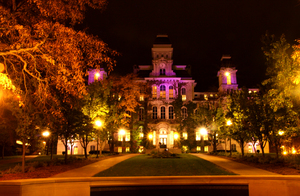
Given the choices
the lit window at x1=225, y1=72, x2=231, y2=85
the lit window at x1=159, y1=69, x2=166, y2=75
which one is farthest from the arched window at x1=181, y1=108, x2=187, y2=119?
the lit window at x1=225, y1=72, x2=231, y2=85

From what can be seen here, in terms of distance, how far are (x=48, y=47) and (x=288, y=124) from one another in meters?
16.6

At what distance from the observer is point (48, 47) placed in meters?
11.4

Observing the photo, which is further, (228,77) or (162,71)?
(228,77)

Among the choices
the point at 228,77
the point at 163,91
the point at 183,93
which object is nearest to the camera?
the point at 163,91

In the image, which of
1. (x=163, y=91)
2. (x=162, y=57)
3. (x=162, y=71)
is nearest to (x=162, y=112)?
(x=163, y=91)

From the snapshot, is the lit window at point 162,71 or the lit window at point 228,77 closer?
the lit window at point 162,71

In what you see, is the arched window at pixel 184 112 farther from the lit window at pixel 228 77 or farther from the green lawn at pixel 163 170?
the green lawn at pixel 163 170

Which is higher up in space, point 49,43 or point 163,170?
point 49,43

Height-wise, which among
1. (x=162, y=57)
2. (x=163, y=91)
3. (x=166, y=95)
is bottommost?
(x=166, y=95)

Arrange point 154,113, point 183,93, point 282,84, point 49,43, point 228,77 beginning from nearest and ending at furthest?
point 49,43 < point 282,84 < point 154,113 < point 183,93 < point 228,77

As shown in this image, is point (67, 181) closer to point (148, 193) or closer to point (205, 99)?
point (148, 193)

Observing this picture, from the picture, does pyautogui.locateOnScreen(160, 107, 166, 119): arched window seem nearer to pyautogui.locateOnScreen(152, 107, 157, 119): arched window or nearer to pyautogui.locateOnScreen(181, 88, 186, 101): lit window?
pyautogui.locateOnScreen(152, 107, 157, 119): arched window

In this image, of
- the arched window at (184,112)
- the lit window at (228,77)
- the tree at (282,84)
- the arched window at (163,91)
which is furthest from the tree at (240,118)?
the lit window at (228,77)

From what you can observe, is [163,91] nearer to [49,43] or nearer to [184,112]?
[184,112]
